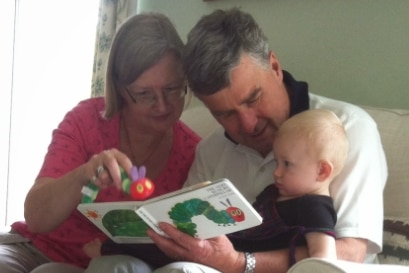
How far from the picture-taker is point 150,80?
148 centimetres

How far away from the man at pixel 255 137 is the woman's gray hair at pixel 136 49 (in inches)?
7.6

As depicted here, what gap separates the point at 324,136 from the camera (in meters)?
1.17

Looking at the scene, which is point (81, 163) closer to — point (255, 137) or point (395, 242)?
point (255, 137)

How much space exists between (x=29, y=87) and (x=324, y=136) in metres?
2.50

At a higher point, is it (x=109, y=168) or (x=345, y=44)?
(x=345, y=44)

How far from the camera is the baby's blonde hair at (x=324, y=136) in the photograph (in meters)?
1.17

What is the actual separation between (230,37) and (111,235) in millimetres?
532

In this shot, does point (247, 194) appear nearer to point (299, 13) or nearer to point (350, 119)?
point (350, 119)

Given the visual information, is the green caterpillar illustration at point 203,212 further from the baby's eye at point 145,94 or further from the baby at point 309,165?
the baby's eye at point 145,94

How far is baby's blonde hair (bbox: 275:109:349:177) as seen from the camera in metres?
1.17

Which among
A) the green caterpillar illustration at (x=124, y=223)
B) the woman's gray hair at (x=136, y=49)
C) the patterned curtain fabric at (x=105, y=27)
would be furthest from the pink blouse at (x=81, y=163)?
the patterned curtain fabric at (x=105, y=27)

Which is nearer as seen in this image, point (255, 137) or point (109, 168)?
point (109, 168)

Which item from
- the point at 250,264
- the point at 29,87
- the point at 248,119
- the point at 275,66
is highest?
the point at 275,66

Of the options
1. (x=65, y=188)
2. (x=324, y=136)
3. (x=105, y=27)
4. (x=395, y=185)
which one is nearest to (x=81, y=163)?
(x=65, y=188)
